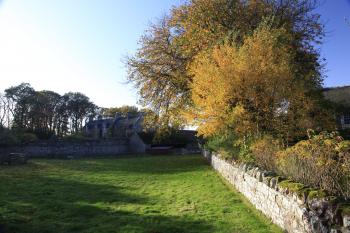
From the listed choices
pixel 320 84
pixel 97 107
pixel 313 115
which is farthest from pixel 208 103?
pixel 97 107

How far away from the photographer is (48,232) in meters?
8.34

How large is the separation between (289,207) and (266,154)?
4.36 meters

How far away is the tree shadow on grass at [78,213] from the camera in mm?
8711

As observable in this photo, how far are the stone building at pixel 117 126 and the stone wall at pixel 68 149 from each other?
1283 cm

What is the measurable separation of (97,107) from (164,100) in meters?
51.4

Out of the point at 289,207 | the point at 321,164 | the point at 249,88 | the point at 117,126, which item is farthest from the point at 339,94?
the point at 117,126

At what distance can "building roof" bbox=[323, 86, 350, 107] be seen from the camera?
43062mm

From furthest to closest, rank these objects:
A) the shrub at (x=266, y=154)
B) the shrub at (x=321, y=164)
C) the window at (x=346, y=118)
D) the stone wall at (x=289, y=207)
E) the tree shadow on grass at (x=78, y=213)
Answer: the window at (x=346, y=118)
the shrub at (x=266, y=154)
the tree shadow on grass at (x=78, y=213)
the shrub at (x=321, y=164)
the stone wall at (x=289, y=207)

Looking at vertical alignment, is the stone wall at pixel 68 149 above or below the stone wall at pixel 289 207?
above

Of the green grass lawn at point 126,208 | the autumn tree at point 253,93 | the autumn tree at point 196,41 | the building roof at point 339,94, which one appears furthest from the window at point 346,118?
the green grass lawn at point 126,208

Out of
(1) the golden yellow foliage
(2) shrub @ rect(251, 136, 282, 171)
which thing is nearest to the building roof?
(1) the golden yellow foliage

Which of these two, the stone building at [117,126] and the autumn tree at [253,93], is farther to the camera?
the stone building at [117,126]

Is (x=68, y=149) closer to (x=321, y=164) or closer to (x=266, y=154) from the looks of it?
(x=266, y=154)

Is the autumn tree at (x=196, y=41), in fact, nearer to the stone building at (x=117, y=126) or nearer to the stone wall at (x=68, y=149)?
the stone wall at (x=68, y=149)
